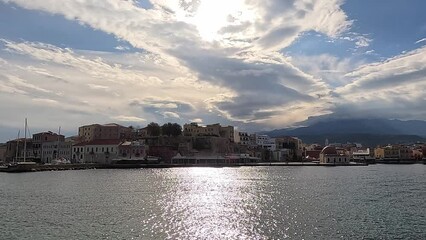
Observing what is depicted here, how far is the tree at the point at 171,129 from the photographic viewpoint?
194750 mm

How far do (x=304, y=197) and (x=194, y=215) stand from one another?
19.2 meters

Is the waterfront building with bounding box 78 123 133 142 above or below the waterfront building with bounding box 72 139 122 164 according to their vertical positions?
above

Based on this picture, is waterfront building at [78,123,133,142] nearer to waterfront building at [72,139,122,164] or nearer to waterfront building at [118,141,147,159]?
waterfront building at [72,139,122,164]

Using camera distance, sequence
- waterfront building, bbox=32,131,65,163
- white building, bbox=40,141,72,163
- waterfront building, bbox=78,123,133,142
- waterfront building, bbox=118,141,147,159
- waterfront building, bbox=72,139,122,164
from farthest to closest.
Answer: waterfront building, bbox=78,123,133,142, waterfront building, bbox=32,131,65,163, white building, bbox=40,141,72,163, waterfront building, bbox=72,139,122,164, waterfront building, bbox=118,141,147,159

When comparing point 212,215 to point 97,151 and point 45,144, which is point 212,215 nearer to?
point 97,151

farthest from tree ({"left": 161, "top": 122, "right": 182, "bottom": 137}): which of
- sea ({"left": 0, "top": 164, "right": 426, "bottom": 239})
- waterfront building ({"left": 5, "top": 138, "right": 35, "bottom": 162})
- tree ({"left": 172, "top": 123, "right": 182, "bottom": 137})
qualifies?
sea ({"left": 0, "top": 164, "right": 426, "bottom": 239})

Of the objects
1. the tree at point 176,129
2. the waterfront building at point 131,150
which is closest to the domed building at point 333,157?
the tree at point 176,129

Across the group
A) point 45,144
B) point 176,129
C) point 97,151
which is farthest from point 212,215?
point 176,129

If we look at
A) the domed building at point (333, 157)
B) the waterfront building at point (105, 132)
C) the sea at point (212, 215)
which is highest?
the waterfront building at point (105, 132)

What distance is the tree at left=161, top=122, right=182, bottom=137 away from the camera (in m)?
195

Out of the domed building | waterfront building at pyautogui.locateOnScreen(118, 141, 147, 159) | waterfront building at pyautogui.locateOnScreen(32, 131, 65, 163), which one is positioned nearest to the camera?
waterfront building at pyautogui.locateOnScreen(118, 141, 147, 159)

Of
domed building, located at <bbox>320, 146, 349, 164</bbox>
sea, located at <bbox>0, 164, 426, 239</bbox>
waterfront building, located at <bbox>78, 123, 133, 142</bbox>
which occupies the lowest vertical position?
sea, located at <bbox>0, 164, 426, 239</bbox>

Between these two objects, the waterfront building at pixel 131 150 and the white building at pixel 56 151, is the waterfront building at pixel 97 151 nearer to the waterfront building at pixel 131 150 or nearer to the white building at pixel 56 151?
the waterfront building at pixel 131 150

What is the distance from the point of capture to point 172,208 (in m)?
44.7
